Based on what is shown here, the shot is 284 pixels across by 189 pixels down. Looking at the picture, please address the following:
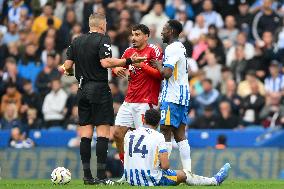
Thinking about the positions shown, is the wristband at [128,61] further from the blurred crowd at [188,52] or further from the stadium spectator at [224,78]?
the stadium spectator at [224,78]

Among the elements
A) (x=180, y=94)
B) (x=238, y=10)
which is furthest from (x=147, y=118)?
(x=238, y=10)

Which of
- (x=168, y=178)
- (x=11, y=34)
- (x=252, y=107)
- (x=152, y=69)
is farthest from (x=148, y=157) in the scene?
(x=11, y=34)

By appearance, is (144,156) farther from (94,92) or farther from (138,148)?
(94,92)

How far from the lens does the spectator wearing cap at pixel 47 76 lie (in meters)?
27.7

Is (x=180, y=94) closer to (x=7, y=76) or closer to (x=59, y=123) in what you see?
(x=59, y=123)

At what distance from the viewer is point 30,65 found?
2897 centimetres

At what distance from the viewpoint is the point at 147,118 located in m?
16.3

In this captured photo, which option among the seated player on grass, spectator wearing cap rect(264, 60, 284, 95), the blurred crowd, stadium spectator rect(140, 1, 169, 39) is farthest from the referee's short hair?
stadium spectator rect(140, 1, 169, 39)

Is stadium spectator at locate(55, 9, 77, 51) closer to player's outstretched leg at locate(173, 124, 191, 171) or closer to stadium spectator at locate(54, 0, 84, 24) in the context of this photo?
stadium spectator at locate(54, 0, 84, 24)

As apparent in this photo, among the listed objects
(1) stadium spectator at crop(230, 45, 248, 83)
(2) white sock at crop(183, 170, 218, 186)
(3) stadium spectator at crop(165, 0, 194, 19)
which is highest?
(3) stadium spectator at crop(165, 0, 194, 19)

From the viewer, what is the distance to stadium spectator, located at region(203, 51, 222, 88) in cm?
2702

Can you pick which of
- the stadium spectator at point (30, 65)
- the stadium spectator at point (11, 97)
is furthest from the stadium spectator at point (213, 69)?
the stadium spectator at point (11, 97)

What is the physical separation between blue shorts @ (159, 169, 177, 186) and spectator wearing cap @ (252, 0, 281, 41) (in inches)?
468

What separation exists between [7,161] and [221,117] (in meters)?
5.21
